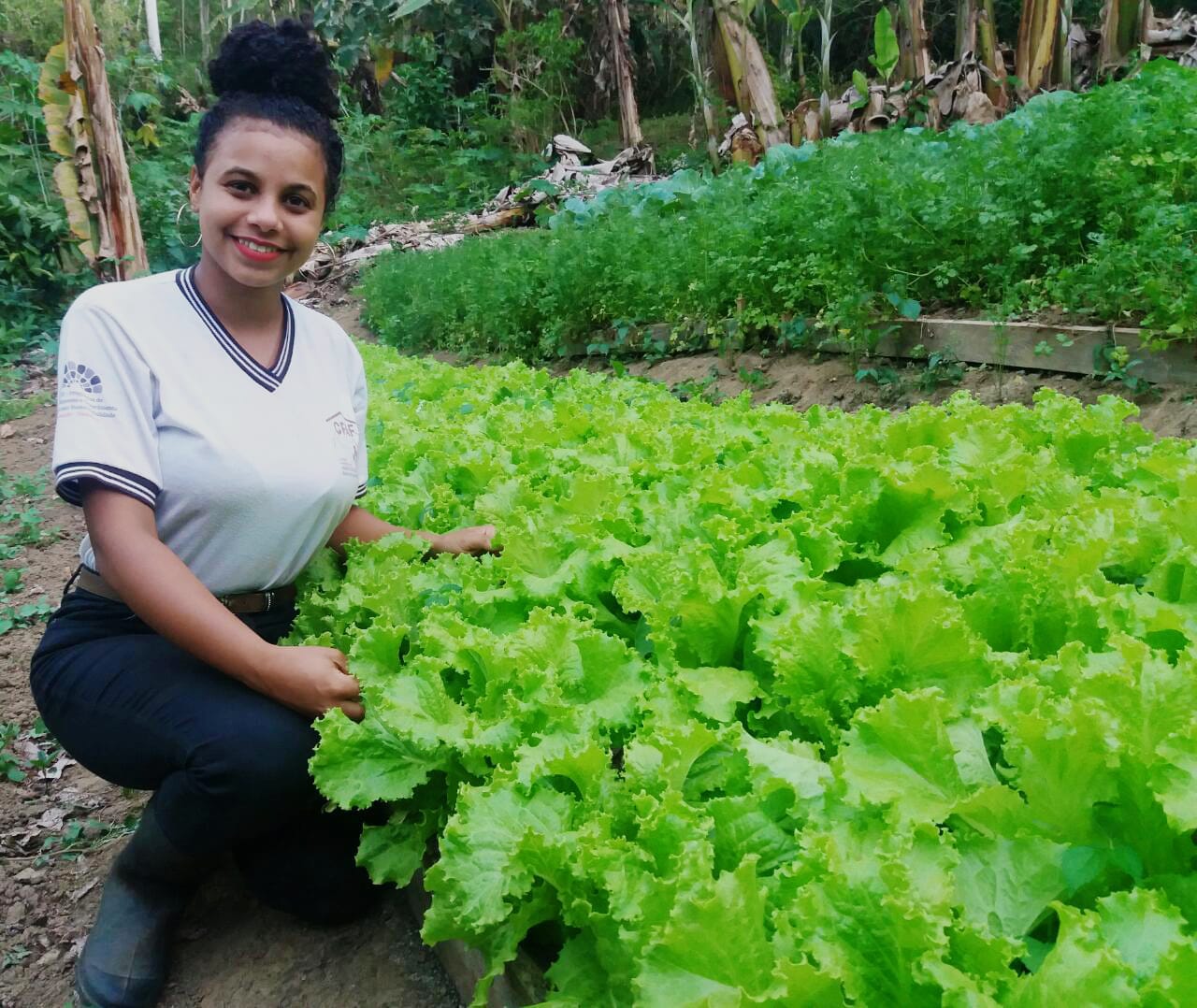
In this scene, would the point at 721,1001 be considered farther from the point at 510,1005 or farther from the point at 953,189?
the point at 953,189

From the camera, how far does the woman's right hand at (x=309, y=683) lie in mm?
2273

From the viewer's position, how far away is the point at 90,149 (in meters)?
9.41

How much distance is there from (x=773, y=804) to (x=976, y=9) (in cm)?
1157

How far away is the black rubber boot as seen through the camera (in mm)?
2543

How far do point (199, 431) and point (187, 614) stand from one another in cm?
48

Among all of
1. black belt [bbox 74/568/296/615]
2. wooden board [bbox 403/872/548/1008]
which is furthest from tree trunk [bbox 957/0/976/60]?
wooden board [bbox 403/872/548/1008]

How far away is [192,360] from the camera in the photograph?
2.53 meters

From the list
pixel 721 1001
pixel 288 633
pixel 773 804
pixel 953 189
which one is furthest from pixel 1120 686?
pixel 953 189

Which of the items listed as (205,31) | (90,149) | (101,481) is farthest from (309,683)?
(205,31)

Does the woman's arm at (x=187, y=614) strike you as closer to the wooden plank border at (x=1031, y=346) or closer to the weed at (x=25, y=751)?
the weed at (x=25, y=751)

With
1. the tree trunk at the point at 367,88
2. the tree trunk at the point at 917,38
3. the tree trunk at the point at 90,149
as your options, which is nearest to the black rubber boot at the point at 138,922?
the tree trunk at the point at 90,149

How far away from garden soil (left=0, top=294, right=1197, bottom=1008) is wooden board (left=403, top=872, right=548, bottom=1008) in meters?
0.10

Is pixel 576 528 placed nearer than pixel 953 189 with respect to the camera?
Yes

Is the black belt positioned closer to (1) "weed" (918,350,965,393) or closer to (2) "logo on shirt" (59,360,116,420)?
(2) "logo on shirt" (59,360,116,420)
